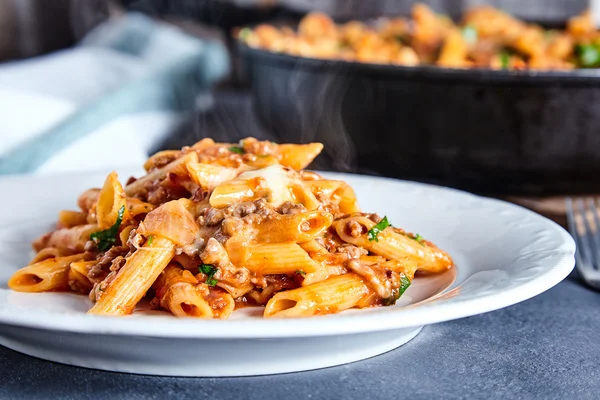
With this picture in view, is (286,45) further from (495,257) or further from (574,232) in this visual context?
(495,257)

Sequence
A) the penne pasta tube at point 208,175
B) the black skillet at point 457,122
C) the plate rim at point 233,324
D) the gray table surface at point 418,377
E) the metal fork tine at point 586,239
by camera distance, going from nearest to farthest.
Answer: the plate rim at point 233,324 < the gray table surface at point 418,377 < the penne pasta tube at point 208,175 < the metal fork tine at point 586,239 < the black skillet at point 457,122

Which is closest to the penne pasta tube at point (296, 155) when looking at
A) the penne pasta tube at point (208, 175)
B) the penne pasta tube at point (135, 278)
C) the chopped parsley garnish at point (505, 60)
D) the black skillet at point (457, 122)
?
the penne pasta tube at point (208, 175)

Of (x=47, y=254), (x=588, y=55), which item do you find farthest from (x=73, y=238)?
(x=588, y=55)

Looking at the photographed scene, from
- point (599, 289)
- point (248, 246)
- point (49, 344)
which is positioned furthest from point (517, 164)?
point (49, 344)

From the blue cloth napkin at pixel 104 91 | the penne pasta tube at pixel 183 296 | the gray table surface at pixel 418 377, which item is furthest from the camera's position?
the blue cloth napkin at pixel 104 91

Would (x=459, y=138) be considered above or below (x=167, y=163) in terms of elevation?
below

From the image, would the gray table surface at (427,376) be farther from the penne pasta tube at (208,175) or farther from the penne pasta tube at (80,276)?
the penne pasta tube at (208,175)
